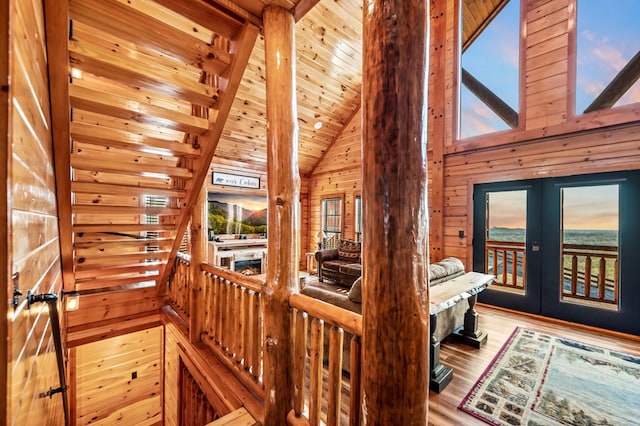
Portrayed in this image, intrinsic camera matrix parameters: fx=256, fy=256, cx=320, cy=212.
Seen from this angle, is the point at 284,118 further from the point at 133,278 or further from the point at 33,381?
the point at 133,278

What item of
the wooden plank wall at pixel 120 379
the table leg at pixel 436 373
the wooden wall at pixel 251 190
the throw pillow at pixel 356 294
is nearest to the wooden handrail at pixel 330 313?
the throw pillow at pixel 356 294

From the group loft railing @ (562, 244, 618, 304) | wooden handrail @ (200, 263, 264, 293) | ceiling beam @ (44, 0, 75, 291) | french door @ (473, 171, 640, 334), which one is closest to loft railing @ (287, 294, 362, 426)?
wooden handrail @ (200, 263, 264, 293)

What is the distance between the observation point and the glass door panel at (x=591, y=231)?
11.0 ft

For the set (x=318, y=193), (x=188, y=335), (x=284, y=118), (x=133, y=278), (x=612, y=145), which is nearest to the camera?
(x=284, y=118)

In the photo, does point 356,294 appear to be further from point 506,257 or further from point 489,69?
point 489,69

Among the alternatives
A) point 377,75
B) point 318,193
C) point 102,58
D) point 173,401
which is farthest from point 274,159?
point 318,193

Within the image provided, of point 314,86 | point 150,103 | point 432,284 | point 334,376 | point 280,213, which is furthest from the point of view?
point 314,86

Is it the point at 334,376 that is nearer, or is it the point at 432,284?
the point at 334,376

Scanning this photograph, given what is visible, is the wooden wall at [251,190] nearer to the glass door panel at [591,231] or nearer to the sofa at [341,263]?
the sofa at [341,263]

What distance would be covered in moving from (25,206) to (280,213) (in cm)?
104

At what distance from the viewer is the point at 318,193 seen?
745 centimetres

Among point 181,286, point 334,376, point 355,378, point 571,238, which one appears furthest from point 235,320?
point 571,238

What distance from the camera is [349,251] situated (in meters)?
5.00

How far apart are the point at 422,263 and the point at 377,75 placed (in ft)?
2.14
